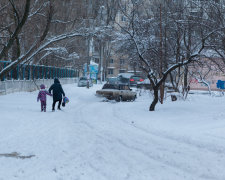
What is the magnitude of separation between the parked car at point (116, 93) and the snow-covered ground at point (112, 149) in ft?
33.0

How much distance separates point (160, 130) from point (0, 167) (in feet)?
19.8

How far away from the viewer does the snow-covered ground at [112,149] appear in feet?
18.4

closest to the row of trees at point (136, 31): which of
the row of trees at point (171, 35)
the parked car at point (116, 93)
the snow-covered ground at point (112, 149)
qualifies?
the row of trees at point (171, 35)

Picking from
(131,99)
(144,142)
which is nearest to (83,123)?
(144,142)

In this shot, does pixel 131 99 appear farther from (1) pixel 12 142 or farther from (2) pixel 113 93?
(1) pixel 12 142

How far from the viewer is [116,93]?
904 inches

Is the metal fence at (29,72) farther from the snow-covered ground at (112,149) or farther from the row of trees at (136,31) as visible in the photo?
the snow-covered ground at (112,149)

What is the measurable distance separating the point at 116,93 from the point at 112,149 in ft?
50.7

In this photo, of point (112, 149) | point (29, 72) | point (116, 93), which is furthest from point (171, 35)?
point (29, 72)

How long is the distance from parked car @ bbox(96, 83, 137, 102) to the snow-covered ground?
1007 cm

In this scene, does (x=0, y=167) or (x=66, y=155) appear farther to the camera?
(x=66, y=155)

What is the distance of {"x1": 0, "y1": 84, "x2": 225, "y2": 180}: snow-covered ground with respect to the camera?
18.4ft

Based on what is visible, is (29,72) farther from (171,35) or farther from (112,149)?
(112,149)

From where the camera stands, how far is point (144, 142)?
8586 millimetres
